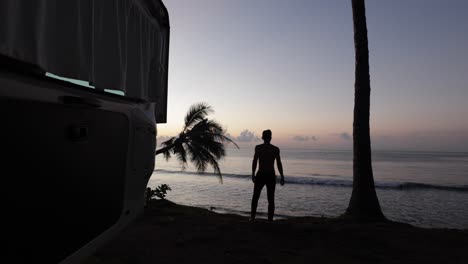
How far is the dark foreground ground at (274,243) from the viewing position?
474cm

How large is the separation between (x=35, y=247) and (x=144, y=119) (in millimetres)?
1215

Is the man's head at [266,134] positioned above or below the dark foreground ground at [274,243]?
above

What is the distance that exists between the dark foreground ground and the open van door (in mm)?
2641

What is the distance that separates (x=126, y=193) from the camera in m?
2.15

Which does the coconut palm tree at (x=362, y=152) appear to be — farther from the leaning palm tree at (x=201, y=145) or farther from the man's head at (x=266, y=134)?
the leaning palm tree at (x=201, y=145)

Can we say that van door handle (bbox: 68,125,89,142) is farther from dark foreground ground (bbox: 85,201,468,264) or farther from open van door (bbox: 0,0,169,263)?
dark foreground ground (bbox: 85,201,468,264)

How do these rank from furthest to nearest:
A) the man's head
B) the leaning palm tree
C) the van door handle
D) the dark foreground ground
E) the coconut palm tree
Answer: the leaning palm tree → the coconut palm tree → the man's head → the dark foreground ground → the van door handle

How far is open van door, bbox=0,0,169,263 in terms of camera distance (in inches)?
47.4

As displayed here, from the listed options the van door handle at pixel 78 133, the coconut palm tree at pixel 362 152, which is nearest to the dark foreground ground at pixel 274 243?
the coconut palm tree at pixel 362 152

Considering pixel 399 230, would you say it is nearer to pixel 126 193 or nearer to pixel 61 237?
pixel 126 193

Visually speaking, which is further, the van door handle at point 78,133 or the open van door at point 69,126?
the van door handle at point 78,133

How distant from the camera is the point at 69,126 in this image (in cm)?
148

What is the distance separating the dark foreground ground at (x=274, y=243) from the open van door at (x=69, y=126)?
264cm

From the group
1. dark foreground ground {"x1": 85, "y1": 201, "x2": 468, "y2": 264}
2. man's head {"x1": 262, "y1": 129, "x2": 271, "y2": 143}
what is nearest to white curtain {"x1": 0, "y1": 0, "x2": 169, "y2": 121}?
dark foreground ground {"x1": 85, "y1": 201, "x2": 468, "y2": 264}
